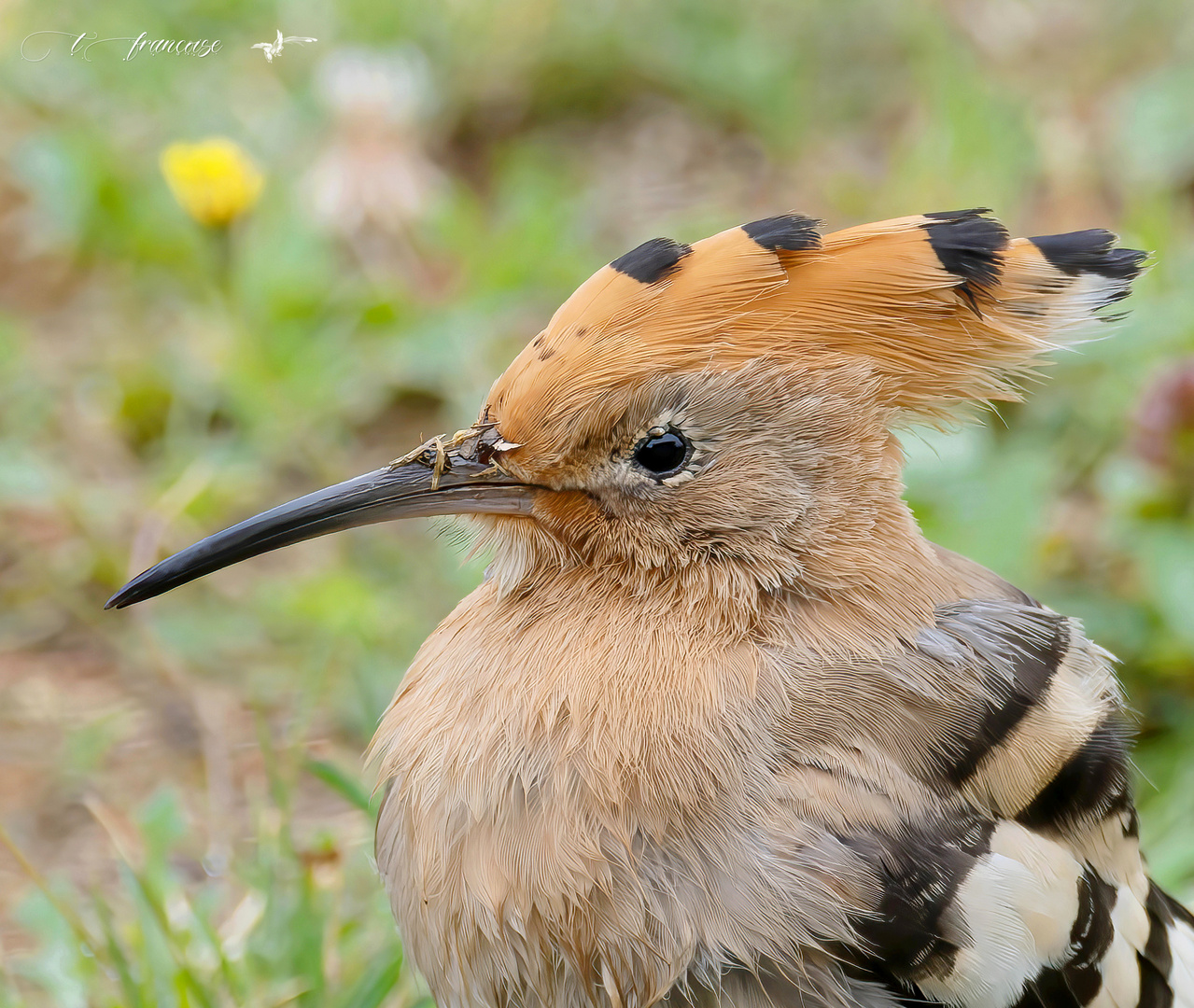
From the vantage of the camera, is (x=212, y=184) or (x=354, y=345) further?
(x=354, y=345)

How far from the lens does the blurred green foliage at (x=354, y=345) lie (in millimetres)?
2275

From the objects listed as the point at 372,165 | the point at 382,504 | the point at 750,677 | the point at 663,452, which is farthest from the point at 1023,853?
the point at 372,165

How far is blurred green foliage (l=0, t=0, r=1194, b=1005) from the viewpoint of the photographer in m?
2.28

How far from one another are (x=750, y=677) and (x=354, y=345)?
7.00ft

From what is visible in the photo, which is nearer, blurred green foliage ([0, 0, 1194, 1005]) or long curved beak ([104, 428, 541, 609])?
long curved beak ([104, 428, 541, 609])

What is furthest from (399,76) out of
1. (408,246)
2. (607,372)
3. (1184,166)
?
(607,372)

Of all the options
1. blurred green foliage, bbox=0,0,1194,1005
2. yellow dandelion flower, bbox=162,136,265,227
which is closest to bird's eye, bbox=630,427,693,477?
blurred green foliage, bbox=0,0,1194,1005

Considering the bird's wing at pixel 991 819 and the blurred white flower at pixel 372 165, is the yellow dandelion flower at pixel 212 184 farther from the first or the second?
the bird's wing at pixel 991 819

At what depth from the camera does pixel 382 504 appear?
1656mm

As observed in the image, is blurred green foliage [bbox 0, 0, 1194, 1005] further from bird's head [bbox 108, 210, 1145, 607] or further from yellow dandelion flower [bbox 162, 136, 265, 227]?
bird's head [bbox 108, 210, 1145, 607]

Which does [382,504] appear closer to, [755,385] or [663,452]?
[663,452]

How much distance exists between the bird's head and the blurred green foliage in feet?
0.67

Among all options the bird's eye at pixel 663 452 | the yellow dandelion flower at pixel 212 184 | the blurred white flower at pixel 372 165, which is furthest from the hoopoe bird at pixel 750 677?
the blurred white flower at pixel 372 165

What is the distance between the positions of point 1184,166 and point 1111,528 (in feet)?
5.36
